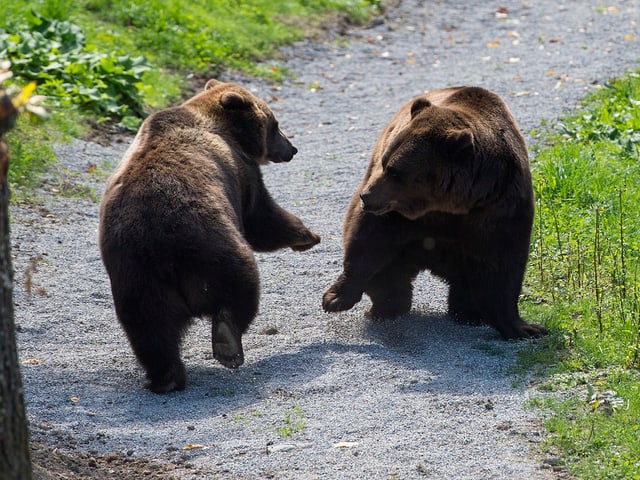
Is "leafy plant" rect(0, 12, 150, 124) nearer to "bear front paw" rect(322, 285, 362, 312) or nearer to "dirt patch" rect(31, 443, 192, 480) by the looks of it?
"bear front paw" rect(322, 285, 362, 312)

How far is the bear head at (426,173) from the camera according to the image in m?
6.61

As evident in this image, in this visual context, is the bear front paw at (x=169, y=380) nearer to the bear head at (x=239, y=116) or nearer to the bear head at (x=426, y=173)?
the bear head at (x=426, y=173)

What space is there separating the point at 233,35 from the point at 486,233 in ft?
32.3

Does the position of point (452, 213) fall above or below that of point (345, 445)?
above

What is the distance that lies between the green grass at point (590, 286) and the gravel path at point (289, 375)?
27 cm

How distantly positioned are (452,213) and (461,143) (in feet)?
1.73

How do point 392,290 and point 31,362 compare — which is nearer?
point 31,362

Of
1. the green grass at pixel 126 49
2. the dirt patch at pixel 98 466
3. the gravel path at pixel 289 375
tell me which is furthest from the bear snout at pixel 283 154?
the dirt patch at pixel 98 466

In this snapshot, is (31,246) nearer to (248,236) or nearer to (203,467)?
(248,236)

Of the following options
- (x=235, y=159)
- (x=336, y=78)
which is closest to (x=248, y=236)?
(x=235, y=159)


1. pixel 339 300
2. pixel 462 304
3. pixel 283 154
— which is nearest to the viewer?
pixel 339 300

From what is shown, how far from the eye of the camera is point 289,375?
6.36 m

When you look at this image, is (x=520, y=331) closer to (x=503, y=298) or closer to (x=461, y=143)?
(x=503, y=298)

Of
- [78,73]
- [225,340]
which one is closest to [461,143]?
[225,340]
